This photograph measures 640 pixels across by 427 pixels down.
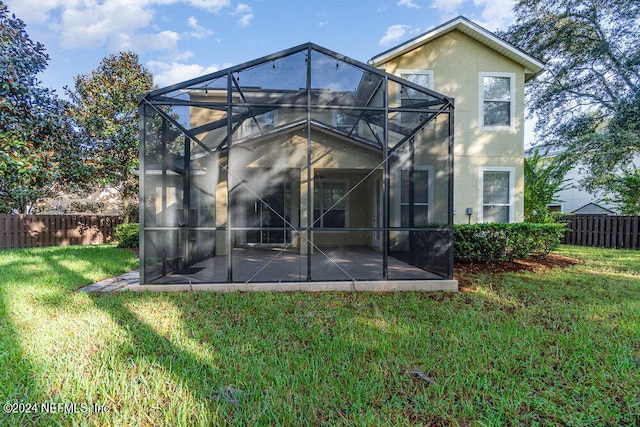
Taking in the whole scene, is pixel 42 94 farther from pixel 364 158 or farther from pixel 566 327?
pixel 566 327

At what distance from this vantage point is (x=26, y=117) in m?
7.04

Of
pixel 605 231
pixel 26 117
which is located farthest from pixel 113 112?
pixel 605 231

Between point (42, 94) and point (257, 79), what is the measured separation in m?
6.04

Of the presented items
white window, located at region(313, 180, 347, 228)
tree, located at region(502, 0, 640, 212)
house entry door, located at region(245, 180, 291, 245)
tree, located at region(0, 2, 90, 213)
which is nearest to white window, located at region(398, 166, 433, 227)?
white window, located at region(313, 180, 347, 228)

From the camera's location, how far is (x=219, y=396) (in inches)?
82.6

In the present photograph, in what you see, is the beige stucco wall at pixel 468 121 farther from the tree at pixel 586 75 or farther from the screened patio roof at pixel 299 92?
the tree at pixel 586 75

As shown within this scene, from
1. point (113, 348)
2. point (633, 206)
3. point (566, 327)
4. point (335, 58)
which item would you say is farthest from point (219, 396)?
point (633, 206)

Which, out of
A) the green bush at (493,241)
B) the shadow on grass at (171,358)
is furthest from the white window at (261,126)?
the green bush at (493,241)

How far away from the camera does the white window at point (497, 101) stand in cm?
837

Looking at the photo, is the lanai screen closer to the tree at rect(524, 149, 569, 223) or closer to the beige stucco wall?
the beige stucco wall

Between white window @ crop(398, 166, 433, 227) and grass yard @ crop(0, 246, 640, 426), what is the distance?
1.68 metres

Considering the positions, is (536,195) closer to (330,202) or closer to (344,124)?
(330,202)

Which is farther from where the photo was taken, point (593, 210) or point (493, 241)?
point (593, 210)

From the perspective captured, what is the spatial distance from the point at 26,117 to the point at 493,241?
1155cm
